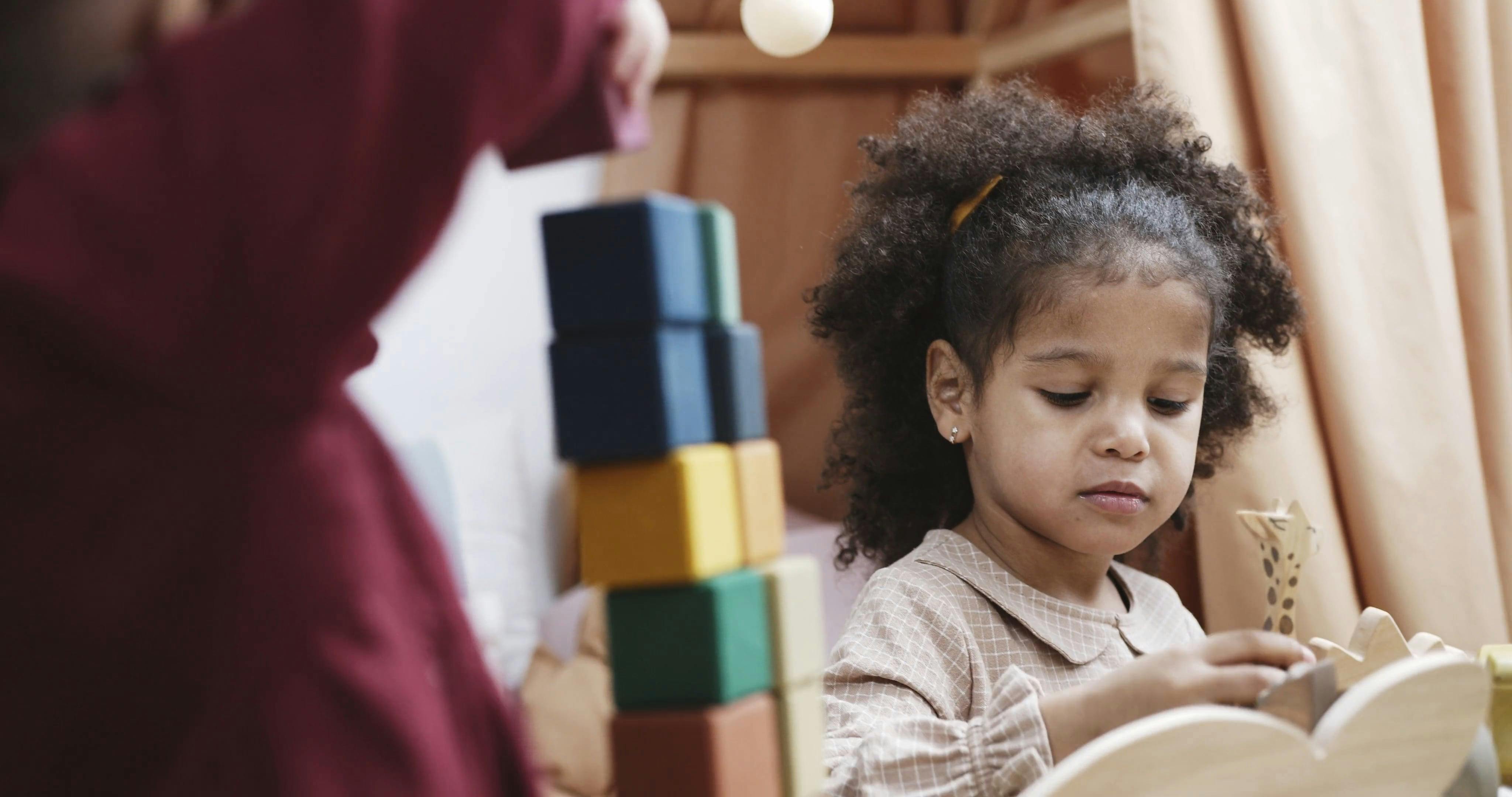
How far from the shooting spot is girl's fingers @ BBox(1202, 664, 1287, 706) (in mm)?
610

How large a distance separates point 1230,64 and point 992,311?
0.47m

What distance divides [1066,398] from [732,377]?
47cm

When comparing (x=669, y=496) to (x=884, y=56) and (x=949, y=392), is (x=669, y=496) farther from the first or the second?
(x=884, y=56)

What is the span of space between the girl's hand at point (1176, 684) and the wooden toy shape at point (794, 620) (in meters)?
Answer: 0.21

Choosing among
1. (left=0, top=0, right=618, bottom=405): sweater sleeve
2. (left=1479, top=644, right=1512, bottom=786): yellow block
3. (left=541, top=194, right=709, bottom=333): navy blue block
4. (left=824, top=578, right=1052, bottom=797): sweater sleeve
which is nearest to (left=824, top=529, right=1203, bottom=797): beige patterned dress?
(left=824, top=578, right=1052, bottom=797): sweater sleeve

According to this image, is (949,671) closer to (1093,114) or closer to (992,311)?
(992,311)

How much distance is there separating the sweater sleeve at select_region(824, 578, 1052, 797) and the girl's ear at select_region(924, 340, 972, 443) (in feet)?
0.48

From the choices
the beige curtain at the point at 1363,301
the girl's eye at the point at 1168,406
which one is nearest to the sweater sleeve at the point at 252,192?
the girl's eye at the point at 1168,406

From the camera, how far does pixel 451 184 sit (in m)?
0.37

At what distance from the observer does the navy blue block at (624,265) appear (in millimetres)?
444

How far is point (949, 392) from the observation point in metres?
1.00

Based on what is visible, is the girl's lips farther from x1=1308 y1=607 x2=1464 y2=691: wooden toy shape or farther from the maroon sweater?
the maroon sweater

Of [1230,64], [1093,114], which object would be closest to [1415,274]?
[1230,64]

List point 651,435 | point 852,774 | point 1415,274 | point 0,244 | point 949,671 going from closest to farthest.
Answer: point 0,244 < point 651,435 < point 852,774 < point 949,671 < point 1415,274
